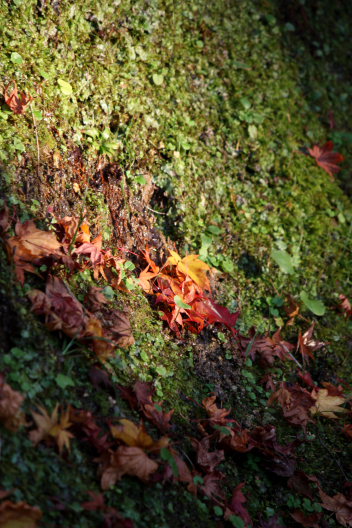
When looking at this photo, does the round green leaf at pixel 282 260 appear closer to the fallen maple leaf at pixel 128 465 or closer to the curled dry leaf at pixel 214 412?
the curled dry leaf at pixel 214 412

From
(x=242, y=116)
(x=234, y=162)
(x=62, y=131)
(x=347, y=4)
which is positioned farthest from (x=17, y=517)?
(x=347, y=4)

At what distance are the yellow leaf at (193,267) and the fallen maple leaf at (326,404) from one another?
933 millimetres

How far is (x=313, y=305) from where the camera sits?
335cm

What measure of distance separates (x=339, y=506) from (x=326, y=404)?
0.61 meters

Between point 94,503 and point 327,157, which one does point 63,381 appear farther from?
point 327,157

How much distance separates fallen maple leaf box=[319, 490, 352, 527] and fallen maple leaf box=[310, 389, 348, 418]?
0.50 meters

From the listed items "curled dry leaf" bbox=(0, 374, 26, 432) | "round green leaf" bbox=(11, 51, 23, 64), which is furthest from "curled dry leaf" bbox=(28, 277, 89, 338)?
"round green leaf" bbox=(11, 51, 23, 64)

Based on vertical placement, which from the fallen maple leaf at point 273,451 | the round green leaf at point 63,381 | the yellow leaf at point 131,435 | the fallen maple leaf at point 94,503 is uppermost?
the round green leaf at point 63,381

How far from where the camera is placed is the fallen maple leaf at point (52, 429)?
1.74m

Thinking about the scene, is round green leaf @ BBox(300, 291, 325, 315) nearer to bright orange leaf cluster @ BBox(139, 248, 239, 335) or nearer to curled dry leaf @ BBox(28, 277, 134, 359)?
bright orange leaf cluster @ BBox(139, 248, 239, 335)

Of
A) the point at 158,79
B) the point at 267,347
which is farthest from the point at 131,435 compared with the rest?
the point at 158,79

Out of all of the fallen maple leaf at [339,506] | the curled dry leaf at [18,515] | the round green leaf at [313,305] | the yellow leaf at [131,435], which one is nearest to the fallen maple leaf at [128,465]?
the yellow leaf at [131,435]

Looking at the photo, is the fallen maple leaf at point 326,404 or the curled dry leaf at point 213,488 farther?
the fallen maple leaf at point 326,404

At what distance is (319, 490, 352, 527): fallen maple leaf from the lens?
94.0 inches
